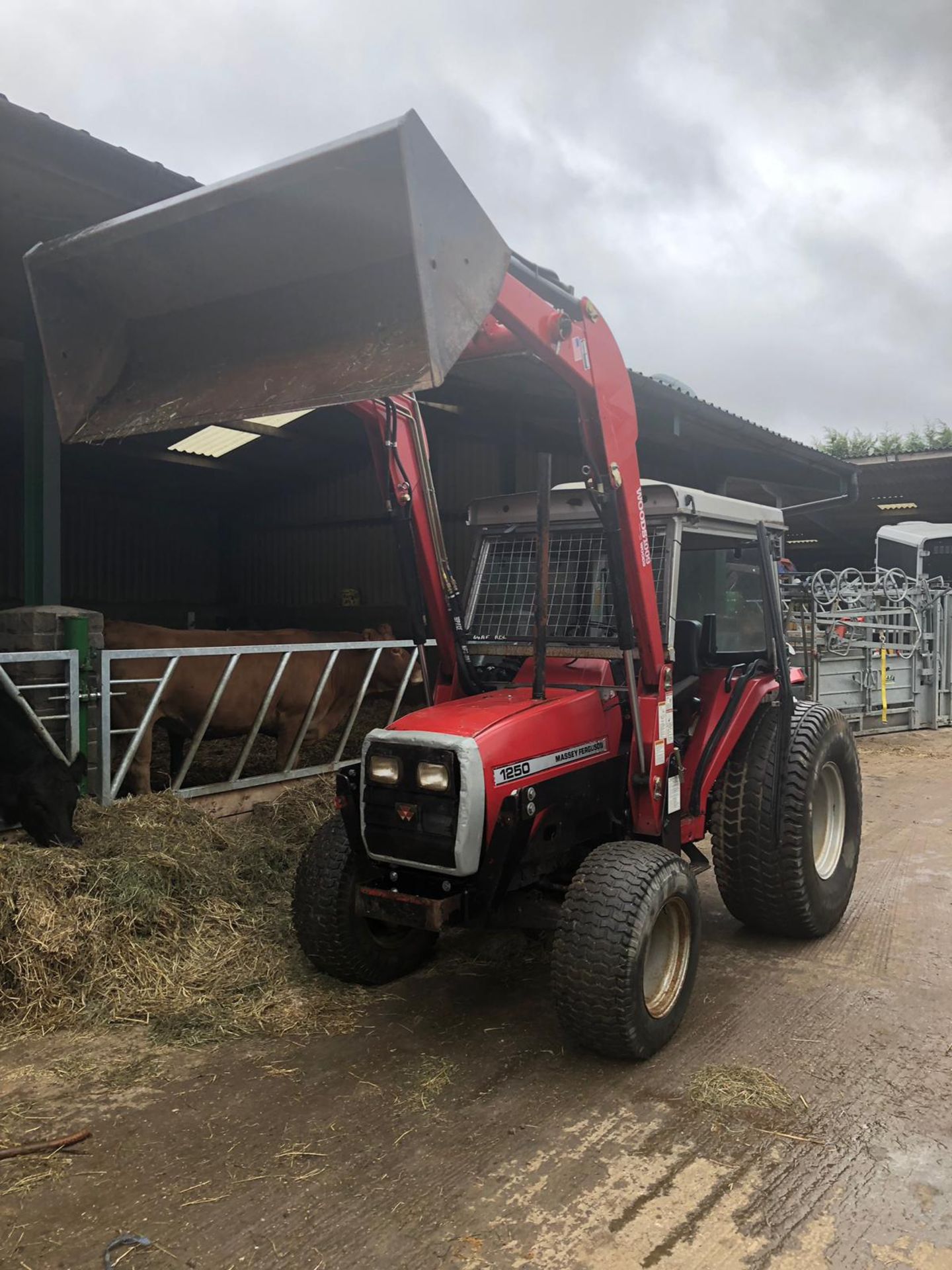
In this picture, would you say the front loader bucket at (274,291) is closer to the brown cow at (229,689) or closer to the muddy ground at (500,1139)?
the muddy ground at (500,1139)

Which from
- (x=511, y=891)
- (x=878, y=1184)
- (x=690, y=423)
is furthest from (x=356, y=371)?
(x=690, y=423)

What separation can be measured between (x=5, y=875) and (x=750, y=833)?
3304mm

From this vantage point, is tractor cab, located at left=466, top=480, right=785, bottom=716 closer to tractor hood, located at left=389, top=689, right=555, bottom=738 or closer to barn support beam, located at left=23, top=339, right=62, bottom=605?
tractor hood, located at left=389, top=689, right=555, bottom=738

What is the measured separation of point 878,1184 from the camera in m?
2.64

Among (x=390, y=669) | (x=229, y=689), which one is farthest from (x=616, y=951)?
(x=390, y=669)

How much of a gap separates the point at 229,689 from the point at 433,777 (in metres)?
4.54

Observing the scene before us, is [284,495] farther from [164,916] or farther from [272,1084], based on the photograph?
[272,1084]

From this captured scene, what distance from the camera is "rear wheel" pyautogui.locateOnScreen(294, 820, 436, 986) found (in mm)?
3770

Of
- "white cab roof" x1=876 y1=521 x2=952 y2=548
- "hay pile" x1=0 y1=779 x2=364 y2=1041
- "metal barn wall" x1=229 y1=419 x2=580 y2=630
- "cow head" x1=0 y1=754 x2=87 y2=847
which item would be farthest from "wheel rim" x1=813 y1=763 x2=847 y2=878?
"white cab roof" x1=876 y1=521 x2=952 y2=548

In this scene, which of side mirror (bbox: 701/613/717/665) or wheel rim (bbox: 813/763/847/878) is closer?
side mirror (bbox: 701/613/717/665)

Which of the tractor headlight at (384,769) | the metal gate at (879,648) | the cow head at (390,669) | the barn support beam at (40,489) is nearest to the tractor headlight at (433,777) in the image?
the tractor headlight at (384,769)

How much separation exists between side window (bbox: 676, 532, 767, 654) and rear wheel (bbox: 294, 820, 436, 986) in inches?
77.5

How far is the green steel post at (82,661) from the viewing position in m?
5.46

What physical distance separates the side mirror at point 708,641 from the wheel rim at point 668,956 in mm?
1310
